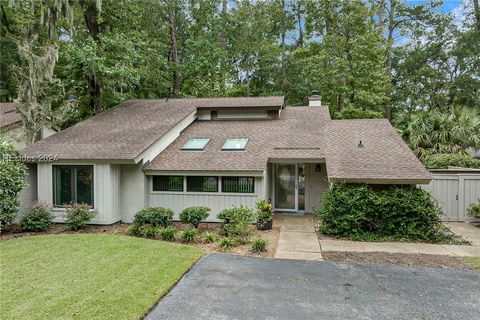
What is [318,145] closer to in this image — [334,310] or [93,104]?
[334,310]

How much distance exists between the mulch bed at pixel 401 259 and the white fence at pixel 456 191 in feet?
15.0

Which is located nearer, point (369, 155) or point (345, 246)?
point (345, 246)

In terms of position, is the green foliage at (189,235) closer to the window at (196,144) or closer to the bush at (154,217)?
the bush at (154,217)

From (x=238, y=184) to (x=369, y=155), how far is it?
4.53 metres

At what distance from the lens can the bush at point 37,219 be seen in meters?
10.4

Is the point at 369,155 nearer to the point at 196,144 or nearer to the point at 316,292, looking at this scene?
the point at 196,144

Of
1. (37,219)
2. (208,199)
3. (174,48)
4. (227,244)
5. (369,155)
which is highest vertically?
(174,48)

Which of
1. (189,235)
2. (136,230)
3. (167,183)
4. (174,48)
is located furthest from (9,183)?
(174,48)

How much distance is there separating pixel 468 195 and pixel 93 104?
676 inches

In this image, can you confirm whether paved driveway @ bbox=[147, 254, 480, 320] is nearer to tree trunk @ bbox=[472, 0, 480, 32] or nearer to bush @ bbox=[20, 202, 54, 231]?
bush @ bbox=[20, 202, 54, 231]

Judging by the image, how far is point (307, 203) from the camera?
1332cm

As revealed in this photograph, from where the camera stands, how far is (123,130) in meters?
13.2

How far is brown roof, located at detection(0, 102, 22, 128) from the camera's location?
55.3ft

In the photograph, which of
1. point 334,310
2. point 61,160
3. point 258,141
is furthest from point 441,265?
point 61,160
